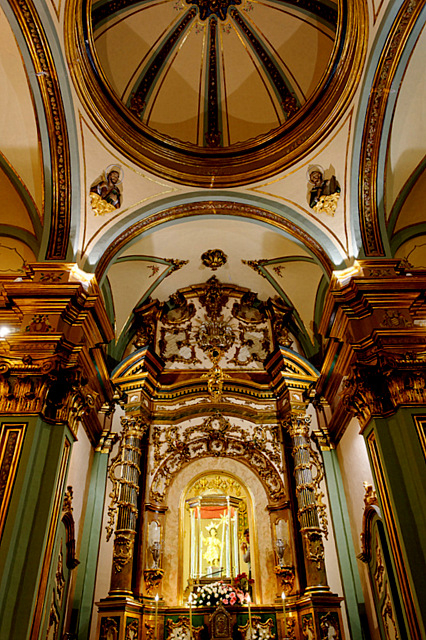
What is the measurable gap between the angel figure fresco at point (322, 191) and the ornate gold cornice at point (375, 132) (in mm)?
401

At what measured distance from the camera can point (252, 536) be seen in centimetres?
832

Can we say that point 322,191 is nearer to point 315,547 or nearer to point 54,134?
point 54,134

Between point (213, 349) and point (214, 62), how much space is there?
529cm

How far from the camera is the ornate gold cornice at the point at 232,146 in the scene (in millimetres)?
7109

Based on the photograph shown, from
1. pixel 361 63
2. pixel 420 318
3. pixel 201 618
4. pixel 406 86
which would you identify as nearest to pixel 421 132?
pixel 406 86

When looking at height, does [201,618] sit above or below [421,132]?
below

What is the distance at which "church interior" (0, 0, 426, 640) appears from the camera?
20.1 ft

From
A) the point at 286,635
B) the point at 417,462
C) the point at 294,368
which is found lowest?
the point at 286,635

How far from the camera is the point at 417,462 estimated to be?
538 cm

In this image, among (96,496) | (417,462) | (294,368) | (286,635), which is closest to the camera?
(417,462)

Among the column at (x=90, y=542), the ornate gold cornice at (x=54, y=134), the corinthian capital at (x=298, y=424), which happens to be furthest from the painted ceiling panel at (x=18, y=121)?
the corinthian capital at (x=298, y=424)

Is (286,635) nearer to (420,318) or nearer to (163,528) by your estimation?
(163,528)

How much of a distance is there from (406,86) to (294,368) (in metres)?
4.93

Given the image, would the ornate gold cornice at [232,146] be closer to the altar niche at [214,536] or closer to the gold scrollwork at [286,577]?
the altar niche at [214,536]
